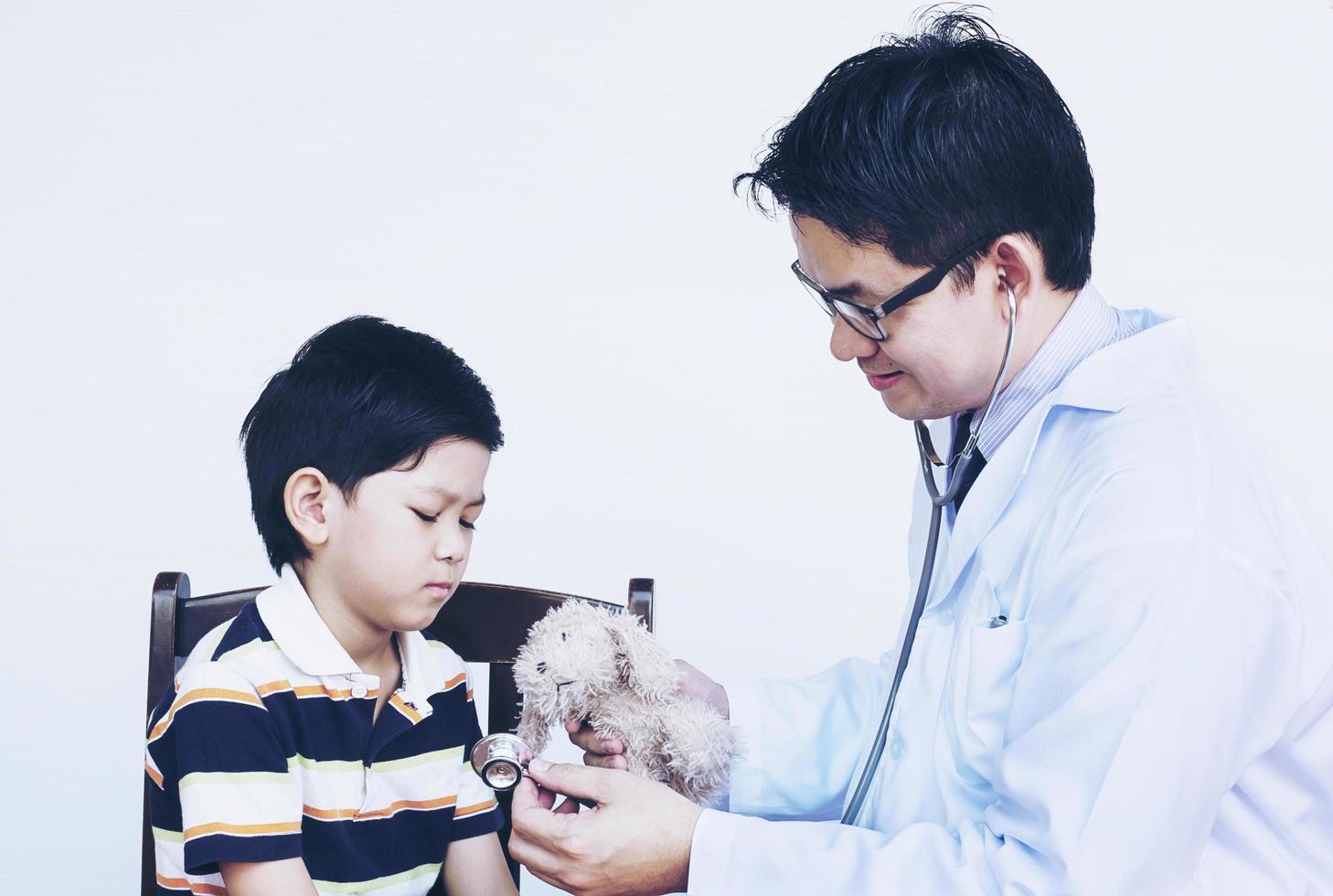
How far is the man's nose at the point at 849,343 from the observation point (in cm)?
128

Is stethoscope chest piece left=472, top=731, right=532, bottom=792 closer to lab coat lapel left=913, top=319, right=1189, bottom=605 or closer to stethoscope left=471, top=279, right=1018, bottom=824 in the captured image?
stethoscope left=471, top=279, right=1018, bottom=824

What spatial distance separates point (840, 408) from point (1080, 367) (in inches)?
38.9

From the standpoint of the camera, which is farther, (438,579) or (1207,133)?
(1207,133)

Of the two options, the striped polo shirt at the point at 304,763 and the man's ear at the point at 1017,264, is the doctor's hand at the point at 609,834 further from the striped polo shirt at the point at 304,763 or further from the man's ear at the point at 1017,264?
the man's ear at the point at 1017,264

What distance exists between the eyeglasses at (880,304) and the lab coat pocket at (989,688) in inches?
12.5

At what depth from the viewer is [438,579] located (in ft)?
4.35

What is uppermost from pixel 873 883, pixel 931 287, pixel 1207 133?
pixel 1207 133

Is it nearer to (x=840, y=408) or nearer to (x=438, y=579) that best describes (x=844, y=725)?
(x=438, y=579)

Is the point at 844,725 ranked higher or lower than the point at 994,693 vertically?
lower

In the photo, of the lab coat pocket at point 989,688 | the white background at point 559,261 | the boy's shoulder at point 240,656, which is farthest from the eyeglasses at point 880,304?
the white background at point 559,261

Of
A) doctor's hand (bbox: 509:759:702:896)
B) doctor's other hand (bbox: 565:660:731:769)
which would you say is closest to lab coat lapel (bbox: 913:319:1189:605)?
doctor's other hand (bbox: 565:660:731:769)

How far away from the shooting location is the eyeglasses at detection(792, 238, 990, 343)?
1210mm

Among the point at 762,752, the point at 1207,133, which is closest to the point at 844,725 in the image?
the point at 762,752

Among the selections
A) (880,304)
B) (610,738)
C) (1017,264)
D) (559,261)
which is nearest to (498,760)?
(610,738)
